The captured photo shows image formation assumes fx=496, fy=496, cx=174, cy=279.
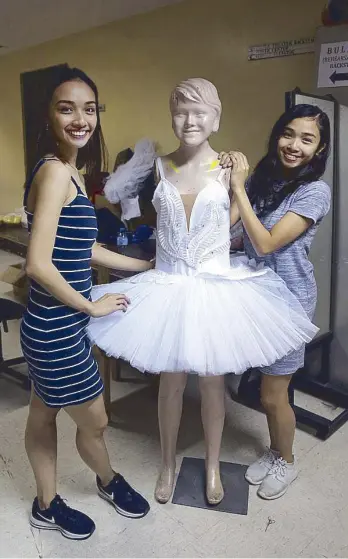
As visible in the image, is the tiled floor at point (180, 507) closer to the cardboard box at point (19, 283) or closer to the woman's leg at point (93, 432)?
the woman's leg at point (93, 432)

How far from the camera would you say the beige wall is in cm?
291

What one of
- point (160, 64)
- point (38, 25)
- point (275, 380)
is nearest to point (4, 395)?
point (275, 380)

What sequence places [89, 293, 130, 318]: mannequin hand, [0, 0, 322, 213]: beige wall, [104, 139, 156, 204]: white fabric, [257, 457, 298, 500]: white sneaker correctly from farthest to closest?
[104, 139, 156, 204]: white fabric < [0, 0, 322, 213]: beige wall < [257, 457, 298, 500]: white sneaker < [89, 293, 130, 318]: mannequin hand

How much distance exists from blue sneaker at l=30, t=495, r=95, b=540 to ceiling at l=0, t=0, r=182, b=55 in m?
3.26

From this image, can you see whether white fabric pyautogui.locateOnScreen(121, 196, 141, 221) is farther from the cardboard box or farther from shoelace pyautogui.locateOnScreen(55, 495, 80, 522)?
shoelace pyautogui.locateOnScreen(55, 495, 80, 522)

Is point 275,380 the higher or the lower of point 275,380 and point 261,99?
the lower

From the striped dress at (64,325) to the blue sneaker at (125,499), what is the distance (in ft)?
1.61

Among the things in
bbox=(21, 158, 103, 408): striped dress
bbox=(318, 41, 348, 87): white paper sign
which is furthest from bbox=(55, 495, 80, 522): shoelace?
bbox=(318, 41, 348, 87): white paper sign

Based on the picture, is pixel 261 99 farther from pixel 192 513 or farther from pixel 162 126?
pixel 192 513

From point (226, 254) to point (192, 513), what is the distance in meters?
0.93

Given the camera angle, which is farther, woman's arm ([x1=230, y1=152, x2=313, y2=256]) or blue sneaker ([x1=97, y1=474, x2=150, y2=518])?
blue sneaker ([x1=97, y1=474, x2=150, y2=518])

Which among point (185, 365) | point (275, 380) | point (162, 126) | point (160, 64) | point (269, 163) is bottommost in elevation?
point (275, 380)

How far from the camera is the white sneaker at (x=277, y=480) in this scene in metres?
1.85

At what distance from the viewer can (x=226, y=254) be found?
5.32 ft
